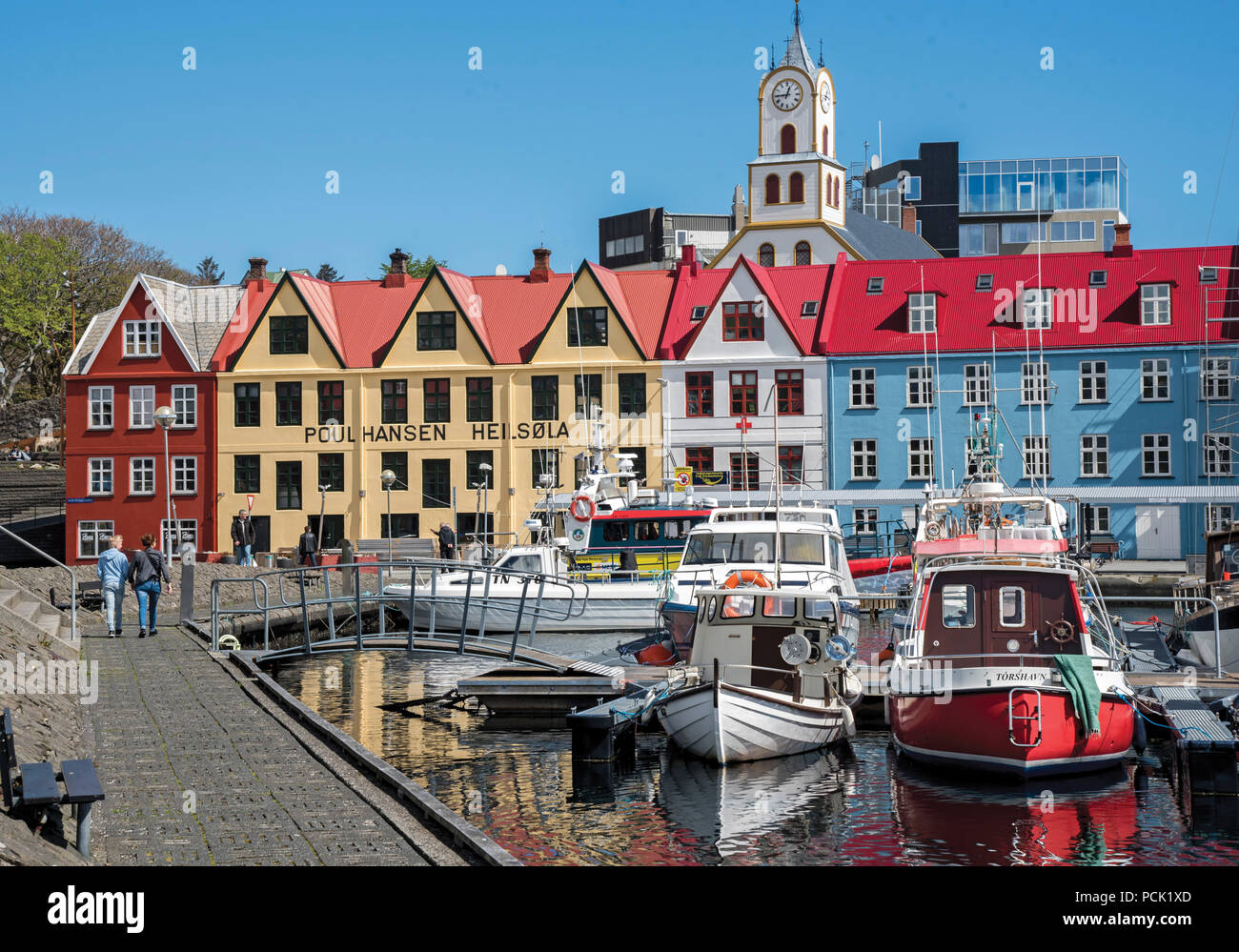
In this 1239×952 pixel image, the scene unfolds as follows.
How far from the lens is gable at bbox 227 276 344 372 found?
54.1 meters

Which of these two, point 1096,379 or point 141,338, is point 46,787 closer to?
point 1096,379

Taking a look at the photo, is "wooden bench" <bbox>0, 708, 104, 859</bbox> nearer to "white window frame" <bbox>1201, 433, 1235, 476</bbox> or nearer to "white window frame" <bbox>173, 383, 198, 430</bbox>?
"white window frame" <bbox>1201, 433, 1235, 476</bbox>

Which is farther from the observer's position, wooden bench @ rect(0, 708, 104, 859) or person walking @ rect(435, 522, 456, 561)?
person walking @ rect(435, 522, 456, 561)

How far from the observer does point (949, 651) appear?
19.6 m

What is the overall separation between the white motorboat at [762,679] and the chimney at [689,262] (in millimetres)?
34481

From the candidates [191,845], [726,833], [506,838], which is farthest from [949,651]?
[191,845]

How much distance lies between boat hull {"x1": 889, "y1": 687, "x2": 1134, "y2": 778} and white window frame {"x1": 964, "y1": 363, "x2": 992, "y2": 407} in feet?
112

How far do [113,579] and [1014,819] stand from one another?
16582mm

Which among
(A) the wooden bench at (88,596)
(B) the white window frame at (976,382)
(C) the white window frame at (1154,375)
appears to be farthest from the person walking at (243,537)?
(C) the white window frame at (1154,375)

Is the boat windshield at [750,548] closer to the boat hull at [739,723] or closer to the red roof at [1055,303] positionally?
the boat hull at [739,723]

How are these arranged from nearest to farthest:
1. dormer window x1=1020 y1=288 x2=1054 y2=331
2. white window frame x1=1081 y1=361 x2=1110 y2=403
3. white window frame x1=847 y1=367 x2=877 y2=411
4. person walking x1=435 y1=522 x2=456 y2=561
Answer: person walking x1=435 y1=522 x2=456 y2=561, white window frame x1=1081 y1=361 x2=1110 y2=403, white window frame x1=847 y1=367 x2=877 y2=411, dormer window x1=1020 y1=288 x2=1054 y2=331

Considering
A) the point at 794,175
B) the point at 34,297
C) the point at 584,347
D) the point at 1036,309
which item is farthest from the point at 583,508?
the point at 34,297

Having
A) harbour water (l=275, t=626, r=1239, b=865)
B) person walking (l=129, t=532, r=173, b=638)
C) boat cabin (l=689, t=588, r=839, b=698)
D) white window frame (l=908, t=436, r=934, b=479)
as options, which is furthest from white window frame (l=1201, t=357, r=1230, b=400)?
person walking (l=129, t=532, r=173, b=638)

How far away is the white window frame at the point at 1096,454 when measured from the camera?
164 ft
